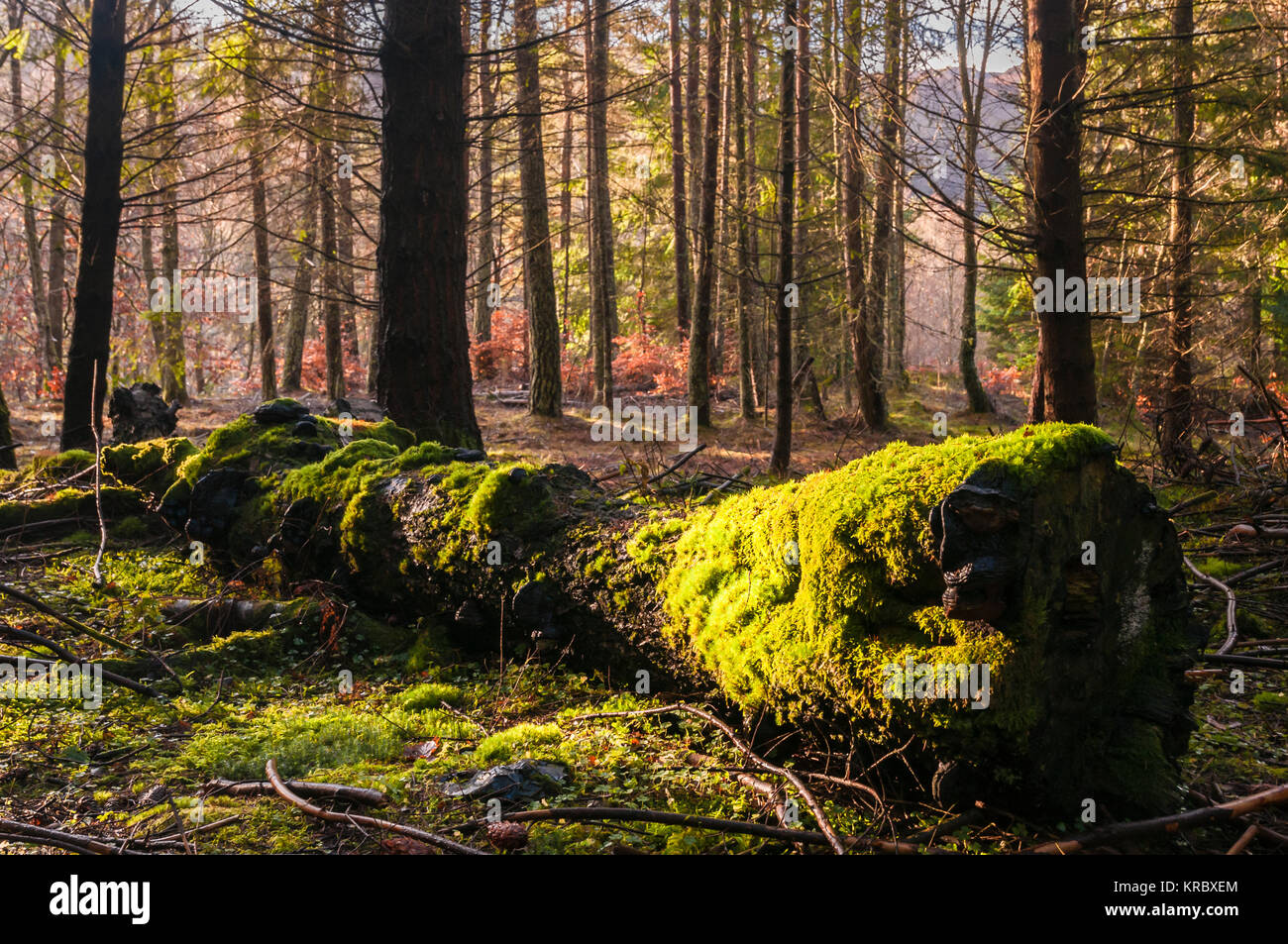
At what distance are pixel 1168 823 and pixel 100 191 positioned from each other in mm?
11524

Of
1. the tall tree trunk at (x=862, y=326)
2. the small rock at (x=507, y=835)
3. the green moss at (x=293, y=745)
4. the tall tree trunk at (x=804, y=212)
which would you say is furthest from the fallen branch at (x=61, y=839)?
the tall tree trunk at (x=862, y=326)

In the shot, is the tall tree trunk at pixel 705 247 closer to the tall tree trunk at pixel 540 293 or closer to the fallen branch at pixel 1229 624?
the tall tree trunk at pixel 540 293

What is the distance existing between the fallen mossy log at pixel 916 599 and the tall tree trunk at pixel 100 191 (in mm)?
7468

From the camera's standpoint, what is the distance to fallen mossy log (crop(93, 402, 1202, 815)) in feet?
9.23

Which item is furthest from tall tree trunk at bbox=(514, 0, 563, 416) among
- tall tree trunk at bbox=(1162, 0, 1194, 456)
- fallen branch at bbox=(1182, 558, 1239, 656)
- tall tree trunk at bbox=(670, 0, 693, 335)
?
fallen branch at bbox=(1182, 558, 1239, 656)

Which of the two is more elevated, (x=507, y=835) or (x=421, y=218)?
(x=421, y=218)

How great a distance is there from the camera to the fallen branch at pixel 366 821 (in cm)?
267

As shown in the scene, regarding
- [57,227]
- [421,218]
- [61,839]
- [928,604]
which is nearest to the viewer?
[61,839]

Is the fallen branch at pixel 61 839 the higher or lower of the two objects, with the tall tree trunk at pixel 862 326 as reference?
lower

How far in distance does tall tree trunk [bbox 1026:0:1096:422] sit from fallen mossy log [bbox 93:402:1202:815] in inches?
128

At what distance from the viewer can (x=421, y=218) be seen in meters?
7.53

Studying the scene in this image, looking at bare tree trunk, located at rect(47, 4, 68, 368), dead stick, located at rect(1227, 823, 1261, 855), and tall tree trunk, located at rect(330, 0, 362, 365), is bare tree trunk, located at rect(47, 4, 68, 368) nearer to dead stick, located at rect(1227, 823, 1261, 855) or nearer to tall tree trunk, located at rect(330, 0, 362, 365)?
tall tree trunk, located at rect(330, 0, 362, 365)

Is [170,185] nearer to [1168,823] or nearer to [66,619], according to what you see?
[66,619]

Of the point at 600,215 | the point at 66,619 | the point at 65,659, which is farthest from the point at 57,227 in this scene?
the point at 65,659
